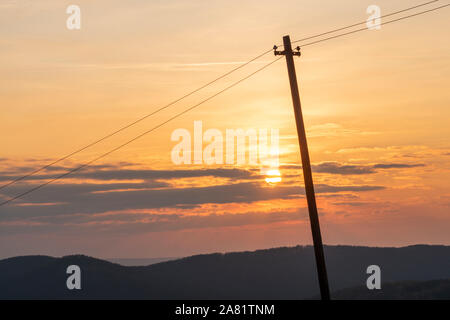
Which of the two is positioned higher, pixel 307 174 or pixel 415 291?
pixel 307 174

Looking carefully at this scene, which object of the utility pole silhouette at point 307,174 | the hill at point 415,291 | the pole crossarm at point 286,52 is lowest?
the hill at point 415,291

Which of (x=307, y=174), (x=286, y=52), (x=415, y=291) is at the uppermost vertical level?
(x=286, y=52)

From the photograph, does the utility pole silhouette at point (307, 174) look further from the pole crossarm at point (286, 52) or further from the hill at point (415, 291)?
the hill at point (415, 291)

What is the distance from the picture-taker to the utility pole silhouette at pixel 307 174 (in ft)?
82.2

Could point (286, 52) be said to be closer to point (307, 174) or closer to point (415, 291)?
point (307, 174)

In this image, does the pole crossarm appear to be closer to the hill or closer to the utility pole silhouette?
the utility pole silhouette

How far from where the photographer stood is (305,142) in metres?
25.7

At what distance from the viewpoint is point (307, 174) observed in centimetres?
2545

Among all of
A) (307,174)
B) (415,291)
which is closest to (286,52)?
(307,174)

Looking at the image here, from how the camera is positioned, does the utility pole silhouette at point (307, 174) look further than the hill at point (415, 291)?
No

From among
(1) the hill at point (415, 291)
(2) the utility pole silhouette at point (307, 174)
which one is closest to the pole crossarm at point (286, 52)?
(2) the utility pole silhouette at point (307, 174)

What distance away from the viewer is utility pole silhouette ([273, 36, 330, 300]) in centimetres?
2506
